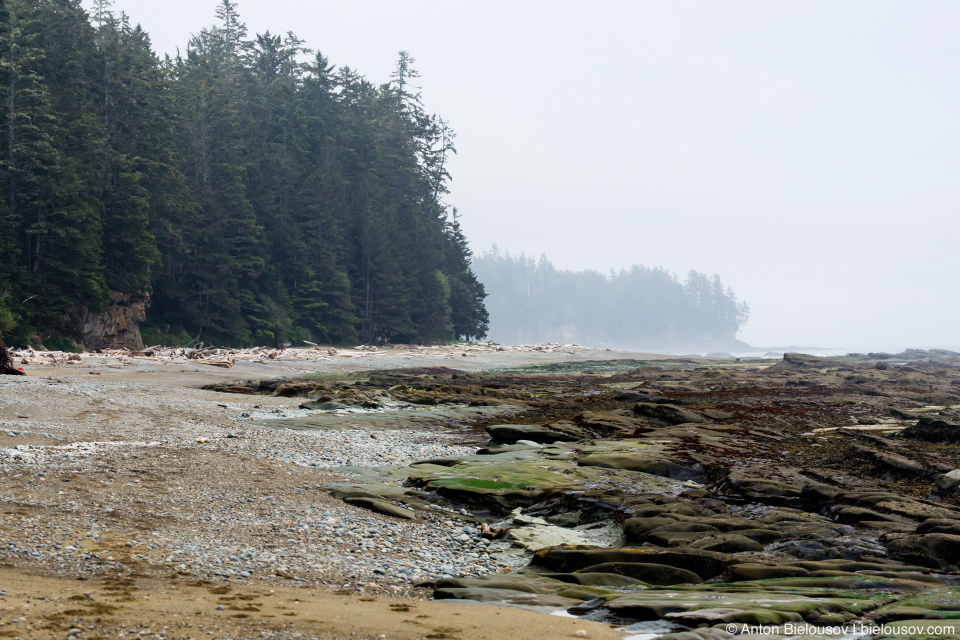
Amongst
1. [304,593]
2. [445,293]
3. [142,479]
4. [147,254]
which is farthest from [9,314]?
[445,293]

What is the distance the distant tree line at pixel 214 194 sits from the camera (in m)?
31.0

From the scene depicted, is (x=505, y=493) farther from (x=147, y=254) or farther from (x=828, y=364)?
(x=828, y=364)

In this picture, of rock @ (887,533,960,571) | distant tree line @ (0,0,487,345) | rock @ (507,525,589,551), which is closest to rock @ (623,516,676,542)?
rock @ (507,525,589,551)

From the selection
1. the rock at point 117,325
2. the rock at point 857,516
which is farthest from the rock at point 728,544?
the rock at point 117,325

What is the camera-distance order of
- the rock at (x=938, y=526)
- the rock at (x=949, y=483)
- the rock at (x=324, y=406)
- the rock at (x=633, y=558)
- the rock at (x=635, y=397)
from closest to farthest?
the rock at (x=633, y=558)
the rock at (x=938, y=526)
the rock at (x=949, y=483)
the rock at (x=324, y=406)
the rock at (x=635, y=397)

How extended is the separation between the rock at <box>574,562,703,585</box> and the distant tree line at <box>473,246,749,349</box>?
5959 inches

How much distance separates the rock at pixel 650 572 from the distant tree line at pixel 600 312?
151 meters

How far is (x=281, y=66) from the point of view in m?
59.6

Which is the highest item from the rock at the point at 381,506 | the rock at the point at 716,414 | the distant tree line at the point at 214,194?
the distant tree line at the point at 214,194

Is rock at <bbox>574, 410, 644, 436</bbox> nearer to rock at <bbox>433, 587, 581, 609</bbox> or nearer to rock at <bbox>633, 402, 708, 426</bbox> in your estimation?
rock at <bbox>633, 402, 708, 426</bbox>

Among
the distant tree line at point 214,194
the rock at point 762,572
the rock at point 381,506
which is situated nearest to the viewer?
the rock at point 762,572

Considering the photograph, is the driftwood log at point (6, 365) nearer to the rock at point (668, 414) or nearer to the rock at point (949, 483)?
the rock at point (668, 414)

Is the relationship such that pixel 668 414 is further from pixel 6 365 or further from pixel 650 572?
pixel 6 365

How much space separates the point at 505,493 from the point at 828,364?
41.7m
